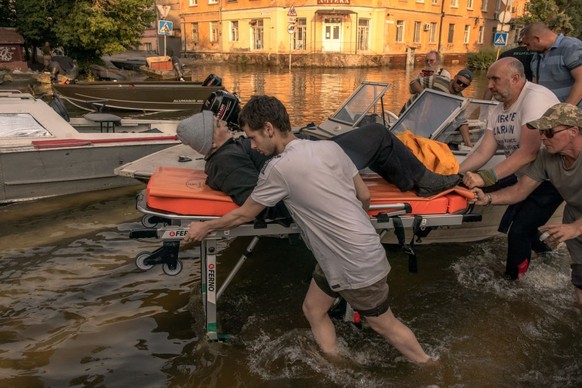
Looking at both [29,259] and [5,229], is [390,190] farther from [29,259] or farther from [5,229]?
[5,229]

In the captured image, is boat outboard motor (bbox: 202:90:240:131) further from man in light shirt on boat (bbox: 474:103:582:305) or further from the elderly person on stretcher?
man in light shirt on boat (bbox: 474:103:582:305)

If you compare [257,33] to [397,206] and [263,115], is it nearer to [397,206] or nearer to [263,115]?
[397,206]

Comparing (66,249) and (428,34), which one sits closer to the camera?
(66,249)

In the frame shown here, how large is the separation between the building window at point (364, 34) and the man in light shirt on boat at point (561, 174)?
127ft

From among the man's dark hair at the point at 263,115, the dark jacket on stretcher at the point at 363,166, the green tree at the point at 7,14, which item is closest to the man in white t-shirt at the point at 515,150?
the dark jacket on stretcher at the point at 363,166

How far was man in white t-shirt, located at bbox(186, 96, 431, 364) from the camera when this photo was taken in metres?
3.21

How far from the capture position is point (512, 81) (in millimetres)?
4578

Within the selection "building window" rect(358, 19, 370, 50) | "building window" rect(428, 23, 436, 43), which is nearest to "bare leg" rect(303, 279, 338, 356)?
"building window" rect(358, 19, 370, 50)

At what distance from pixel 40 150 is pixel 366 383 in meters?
6.87

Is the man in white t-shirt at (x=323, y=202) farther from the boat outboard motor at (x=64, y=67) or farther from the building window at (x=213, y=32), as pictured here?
the building window at (x=213, y=32)

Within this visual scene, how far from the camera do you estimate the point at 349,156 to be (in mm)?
4273

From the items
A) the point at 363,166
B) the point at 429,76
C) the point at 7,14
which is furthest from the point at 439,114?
the point at 7,14

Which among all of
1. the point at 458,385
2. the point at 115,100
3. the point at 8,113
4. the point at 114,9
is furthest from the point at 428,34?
the point at 458,385

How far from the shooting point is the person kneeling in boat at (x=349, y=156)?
4.11 metres
